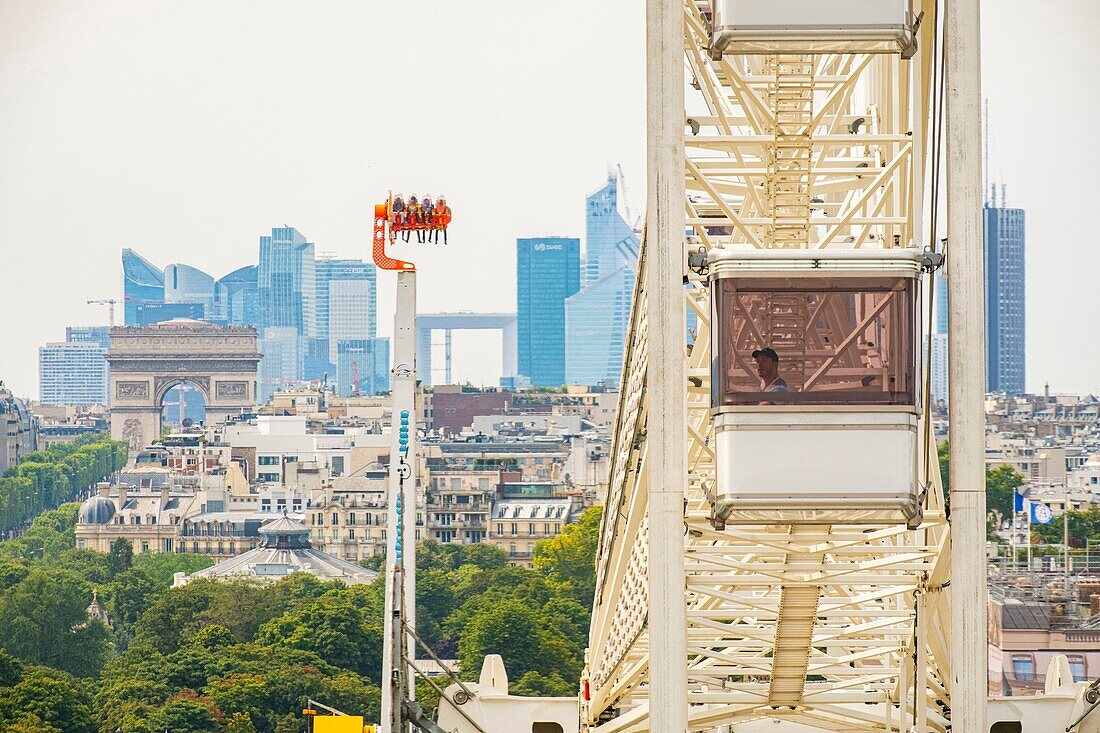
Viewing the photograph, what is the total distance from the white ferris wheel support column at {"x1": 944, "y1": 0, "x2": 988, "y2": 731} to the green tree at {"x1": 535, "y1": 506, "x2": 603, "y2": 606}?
7875 centimetres

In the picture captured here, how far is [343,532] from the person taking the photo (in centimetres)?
14475

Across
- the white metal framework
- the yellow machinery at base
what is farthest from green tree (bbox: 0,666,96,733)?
the white metal framework

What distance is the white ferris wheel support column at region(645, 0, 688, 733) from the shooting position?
16.6m

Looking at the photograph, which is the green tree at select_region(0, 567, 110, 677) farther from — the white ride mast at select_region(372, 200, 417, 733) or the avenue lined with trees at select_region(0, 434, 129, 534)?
the white ride mast at select_region(372, 200, 417, 733)

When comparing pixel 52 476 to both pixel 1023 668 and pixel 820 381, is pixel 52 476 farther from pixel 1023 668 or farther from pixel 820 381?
pixel 820 381

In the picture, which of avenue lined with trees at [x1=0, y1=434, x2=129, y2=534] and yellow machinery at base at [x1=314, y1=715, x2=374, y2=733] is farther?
avenue lined with trees at [x1=0, y1=434, x2=129, y2=534]

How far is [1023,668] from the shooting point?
74.4 metres

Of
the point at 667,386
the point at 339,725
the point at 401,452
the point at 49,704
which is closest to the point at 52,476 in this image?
the point at 49,704

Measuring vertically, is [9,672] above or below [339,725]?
below

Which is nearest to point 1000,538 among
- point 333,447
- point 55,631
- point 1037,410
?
point 55,631

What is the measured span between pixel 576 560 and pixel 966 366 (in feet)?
278

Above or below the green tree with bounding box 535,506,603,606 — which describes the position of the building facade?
above

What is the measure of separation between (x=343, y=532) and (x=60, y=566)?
99.7 feet

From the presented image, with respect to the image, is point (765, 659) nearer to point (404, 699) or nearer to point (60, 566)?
point (404, 699)
